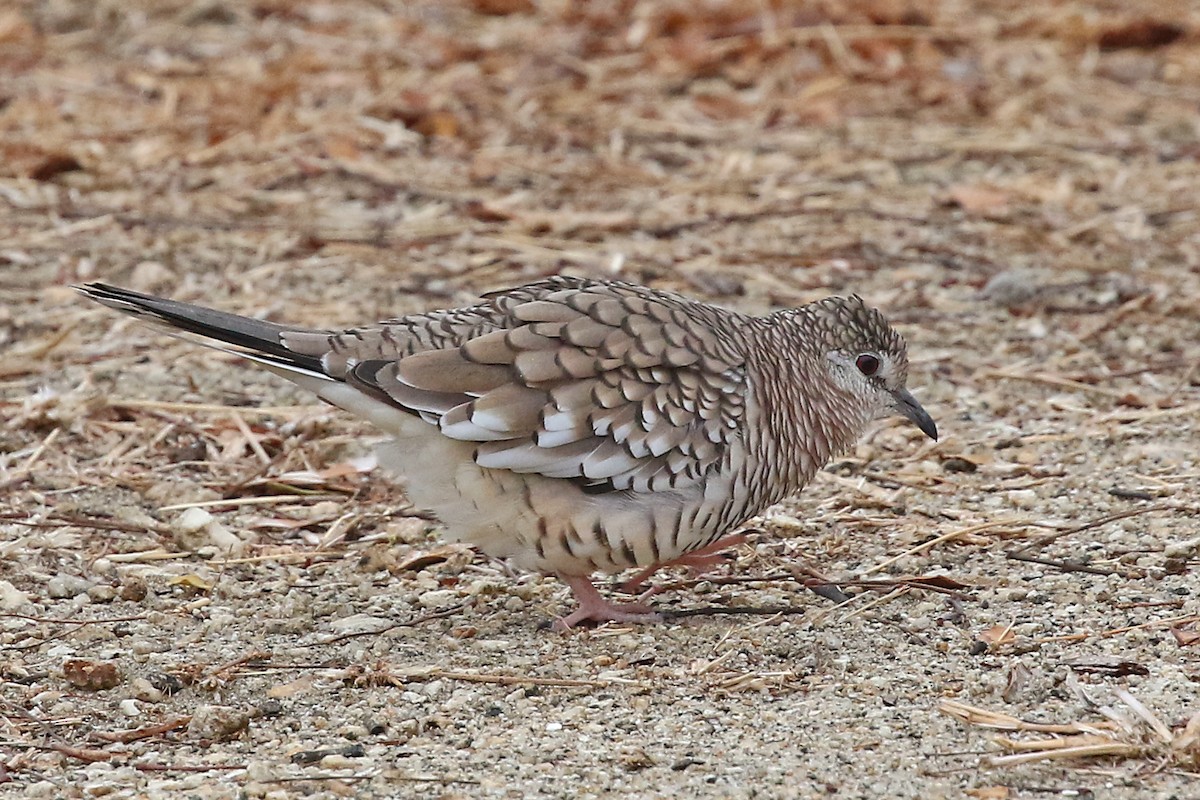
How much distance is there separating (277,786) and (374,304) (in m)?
3.44

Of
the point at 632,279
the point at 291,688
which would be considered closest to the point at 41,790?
the point at 291,688

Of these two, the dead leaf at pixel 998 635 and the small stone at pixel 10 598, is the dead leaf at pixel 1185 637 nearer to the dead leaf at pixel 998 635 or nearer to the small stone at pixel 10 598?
the dead leaf at pixel 998 635

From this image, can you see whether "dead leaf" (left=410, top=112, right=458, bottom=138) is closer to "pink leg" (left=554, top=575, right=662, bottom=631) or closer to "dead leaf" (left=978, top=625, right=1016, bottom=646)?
"pink leg" (left=554, top=575, right=662, bottom=631)

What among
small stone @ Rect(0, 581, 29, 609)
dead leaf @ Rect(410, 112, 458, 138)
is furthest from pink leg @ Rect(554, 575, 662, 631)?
dead leaf @ Rect(410, 112, 458, 138)

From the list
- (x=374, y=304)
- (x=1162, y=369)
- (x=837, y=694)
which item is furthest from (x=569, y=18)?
(x=837, y=694)

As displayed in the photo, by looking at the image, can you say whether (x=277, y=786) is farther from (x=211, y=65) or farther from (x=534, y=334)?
(x=211, y=65)

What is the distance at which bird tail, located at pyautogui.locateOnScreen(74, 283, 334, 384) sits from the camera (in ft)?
13.0

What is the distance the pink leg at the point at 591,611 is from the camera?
13.9 ft

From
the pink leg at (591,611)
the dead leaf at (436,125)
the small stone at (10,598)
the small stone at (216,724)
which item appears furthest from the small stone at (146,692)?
the dead leaf at (436,125)

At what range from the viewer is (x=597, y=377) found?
410 cm

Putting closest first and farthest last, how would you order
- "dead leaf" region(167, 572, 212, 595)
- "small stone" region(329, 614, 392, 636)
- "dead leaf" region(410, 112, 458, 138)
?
"small stone" region(329, 614, 392, 636) → "dead leaf" region(167, 572, 212, 595) → "dead leaf" region(410, 112, 458, 138)

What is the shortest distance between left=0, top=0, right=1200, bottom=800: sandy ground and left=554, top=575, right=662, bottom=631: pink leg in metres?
0.04

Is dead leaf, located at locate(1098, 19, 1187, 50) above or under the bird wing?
above

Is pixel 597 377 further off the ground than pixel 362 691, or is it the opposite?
pixel 597 377
